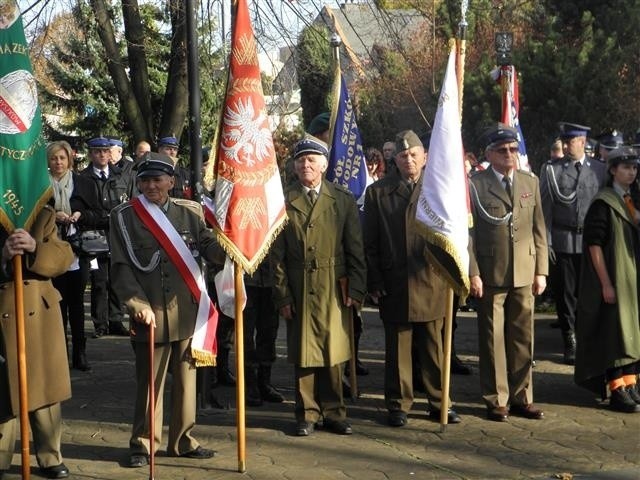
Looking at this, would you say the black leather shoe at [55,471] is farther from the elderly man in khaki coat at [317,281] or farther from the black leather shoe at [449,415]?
the black leather shoe at [449,415]

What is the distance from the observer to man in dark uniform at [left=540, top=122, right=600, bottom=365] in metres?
10.5

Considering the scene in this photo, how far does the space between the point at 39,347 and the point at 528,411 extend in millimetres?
3612

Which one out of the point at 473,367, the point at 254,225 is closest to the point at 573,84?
the point at 473,367

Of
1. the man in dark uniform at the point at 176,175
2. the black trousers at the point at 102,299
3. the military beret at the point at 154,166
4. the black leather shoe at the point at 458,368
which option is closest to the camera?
the military beret at the point at 154,166

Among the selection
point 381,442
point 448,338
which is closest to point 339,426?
point 381,442

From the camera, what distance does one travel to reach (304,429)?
7523 mm

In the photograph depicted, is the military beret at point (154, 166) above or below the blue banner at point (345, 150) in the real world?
below

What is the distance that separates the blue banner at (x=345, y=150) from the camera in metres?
9.77

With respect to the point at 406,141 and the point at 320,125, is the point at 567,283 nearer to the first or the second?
the point at 320,125

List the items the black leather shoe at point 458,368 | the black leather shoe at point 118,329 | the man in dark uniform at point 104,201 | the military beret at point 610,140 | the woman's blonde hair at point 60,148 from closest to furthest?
the black leather shoe at point 458,368 < the woman's blonde hair at point 60,148 < the man in dark uniform at point 104,201 < the military beret at point 610,140 < the black leather shoe at point 118,329

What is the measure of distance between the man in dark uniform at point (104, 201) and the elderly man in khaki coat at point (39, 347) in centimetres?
362

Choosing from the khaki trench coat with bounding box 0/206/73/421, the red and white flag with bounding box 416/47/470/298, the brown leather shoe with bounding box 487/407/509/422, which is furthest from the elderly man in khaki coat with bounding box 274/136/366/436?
the khaki trench coat with bounding box 0/206/73/421

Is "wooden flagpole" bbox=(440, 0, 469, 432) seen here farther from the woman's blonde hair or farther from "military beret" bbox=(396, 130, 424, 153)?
the woman's blonde hair

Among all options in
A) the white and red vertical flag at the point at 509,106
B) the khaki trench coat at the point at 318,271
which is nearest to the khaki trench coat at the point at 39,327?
the khaki trench coat at the point at 318,271
